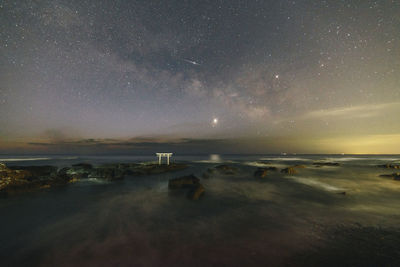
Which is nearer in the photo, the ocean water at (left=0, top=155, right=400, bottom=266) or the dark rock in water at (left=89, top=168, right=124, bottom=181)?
the ocean water at (left=0, top=155, right=400, bottom=266)

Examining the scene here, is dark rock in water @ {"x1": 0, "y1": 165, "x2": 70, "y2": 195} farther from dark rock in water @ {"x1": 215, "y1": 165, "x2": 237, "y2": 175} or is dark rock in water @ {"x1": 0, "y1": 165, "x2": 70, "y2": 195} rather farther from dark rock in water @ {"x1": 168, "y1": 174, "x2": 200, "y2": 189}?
dark rock in water @ {"x1": 215, "y1": 165, "x2": 237, "y2": 175}

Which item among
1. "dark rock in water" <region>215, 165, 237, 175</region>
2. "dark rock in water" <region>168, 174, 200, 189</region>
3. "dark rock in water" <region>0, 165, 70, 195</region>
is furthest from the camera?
"dark rock in water" <region>215, 165, 237, 175</region>

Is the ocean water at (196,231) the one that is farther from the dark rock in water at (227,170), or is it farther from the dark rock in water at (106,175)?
the dark rock in water at (227,170)

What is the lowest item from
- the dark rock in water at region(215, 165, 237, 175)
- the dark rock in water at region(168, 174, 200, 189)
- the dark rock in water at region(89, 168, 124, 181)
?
the dark rock in water at region(215, 165, 237, 175)

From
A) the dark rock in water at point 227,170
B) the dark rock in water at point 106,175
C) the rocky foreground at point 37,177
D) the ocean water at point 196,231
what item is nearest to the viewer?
the ocean water at point 196,231

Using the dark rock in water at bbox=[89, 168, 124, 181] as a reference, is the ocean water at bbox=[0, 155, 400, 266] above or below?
above

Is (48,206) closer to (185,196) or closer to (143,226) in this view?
(143,226)

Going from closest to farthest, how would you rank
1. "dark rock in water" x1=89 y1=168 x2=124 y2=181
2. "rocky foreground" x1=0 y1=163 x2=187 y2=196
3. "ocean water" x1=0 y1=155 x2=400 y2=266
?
"ocean water" x1=0 y1=155 x2=400 y2=266, "rocky foreground" x1=0 y1=163 x2=187 y2=196, "dark rock in water" x1=89 y1=168 x2=124 y2=181

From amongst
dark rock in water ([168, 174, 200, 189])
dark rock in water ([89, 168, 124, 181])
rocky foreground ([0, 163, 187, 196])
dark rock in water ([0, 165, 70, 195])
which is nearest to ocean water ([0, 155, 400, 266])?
dark rock in water ([0, 165, 70, 195])

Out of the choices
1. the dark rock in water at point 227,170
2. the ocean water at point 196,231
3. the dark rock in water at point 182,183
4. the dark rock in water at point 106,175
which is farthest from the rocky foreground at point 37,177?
the dark rock in water at point 227,170

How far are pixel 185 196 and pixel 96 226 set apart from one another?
6924mm

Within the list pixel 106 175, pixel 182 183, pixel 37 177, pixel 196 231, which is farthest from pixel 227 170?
pixel 37 177

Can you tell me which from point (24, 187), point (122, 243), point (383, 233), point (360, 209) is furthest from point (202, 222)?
point (24, 187)

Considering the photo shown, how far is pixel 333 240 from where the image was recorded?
22.3 feet
